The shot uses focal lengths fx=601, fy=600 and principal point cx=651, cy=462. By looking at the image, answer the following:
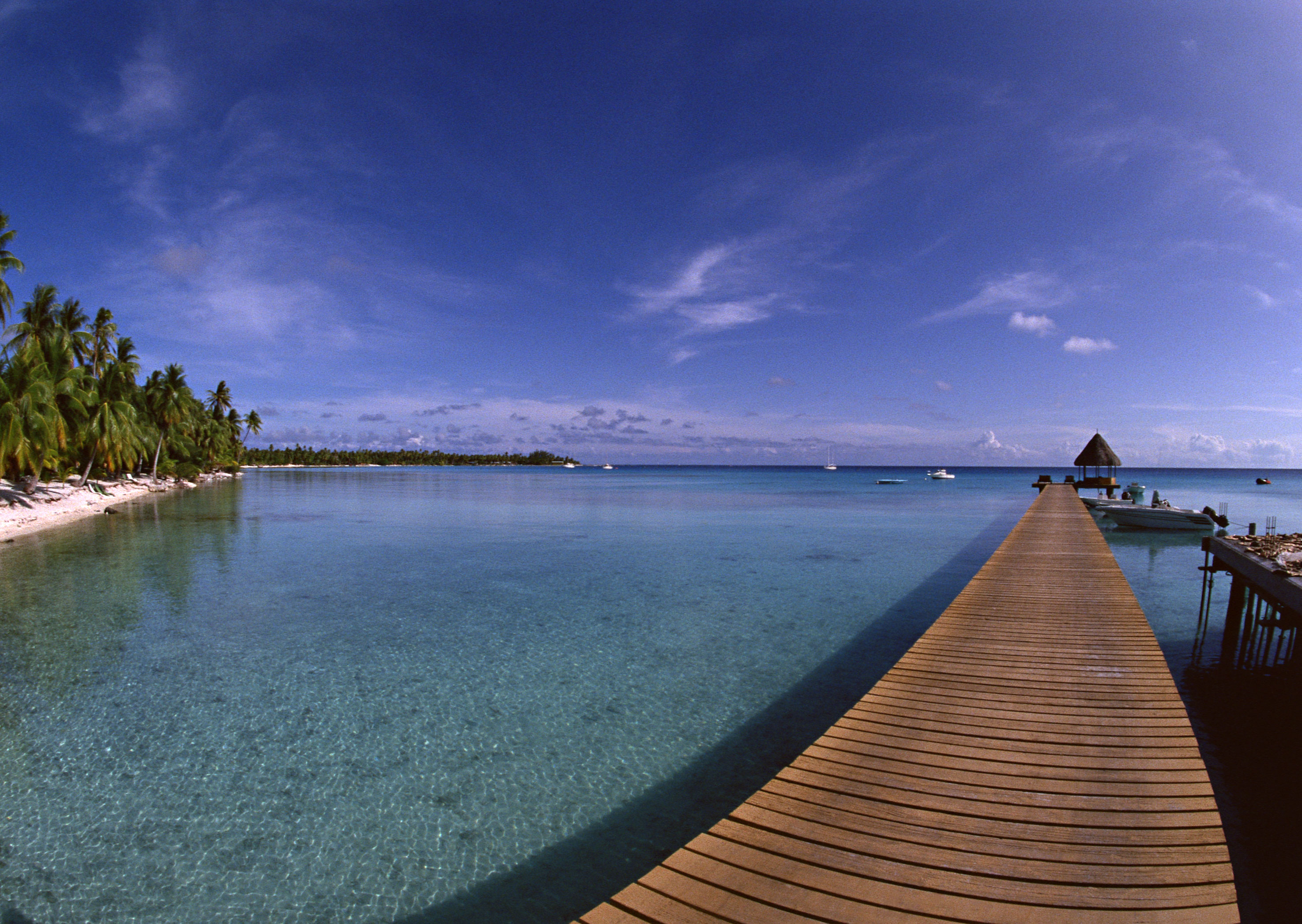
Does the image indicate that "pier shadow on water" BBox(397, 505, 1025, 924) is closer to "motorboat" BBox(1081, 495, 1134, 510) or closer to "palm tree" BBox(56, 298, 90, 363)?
"motorboat" BBox(1081, 495, 1134, 510)

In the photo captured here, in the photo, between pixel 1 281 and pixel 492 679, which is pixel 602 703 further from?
pixel 1 281

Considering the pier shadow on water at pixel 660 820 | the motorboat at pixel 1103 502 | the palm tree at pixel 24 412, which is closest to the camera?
the pier shadow on water at pixel 660 820

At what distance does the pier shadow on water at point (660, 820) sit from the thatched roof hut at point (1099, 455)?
36.1m

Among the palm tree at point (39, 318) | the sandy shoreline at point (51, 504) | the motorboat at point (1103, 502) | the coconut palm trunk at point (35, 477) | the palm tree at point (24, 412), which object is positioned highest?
the palm tree at point (39, 318)

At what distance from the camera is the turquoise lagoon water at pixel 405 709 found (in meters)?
4.54

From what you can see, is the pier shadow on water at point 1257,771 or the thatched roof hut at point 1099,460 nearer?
the pier shadow on water at point 1257,771

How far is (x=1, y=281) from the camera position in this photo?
25.3 m

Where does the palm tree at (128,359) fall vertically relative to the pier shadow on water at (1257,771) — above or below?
above

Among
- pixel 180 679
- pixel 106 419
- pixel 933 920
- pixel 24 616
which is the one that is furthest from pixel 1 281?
pixel 933 920

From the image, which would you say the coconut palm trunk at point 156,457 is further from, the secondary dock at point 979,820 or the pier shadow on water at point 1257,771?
the pier shadow on water at point 1257,771

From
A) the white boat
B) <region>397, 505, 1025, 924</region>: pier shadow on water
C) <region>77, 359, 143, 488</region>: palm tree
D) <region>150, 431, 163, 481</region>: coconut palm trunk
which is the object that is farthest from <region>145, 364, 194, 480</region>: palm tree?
the white boat

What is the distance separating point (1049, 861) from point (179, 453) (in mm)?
73433

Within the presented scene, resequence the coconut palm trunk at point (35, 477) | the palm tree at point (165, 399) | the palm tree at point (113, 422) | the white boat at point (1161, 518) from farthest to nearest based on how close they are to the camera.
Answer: the palm tree at point (165, 399) → the palm tree at point (113, 422) → the coconut palm trunk at point (35, 477) → the white boat at point (1161, 518)

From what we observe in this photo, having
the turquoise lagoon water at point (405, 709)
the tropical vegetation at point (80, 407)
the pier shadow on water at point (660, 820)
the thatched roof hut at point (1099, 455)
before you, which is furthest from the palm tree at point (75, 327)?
the thatched roof hut at point (1099, 455)
